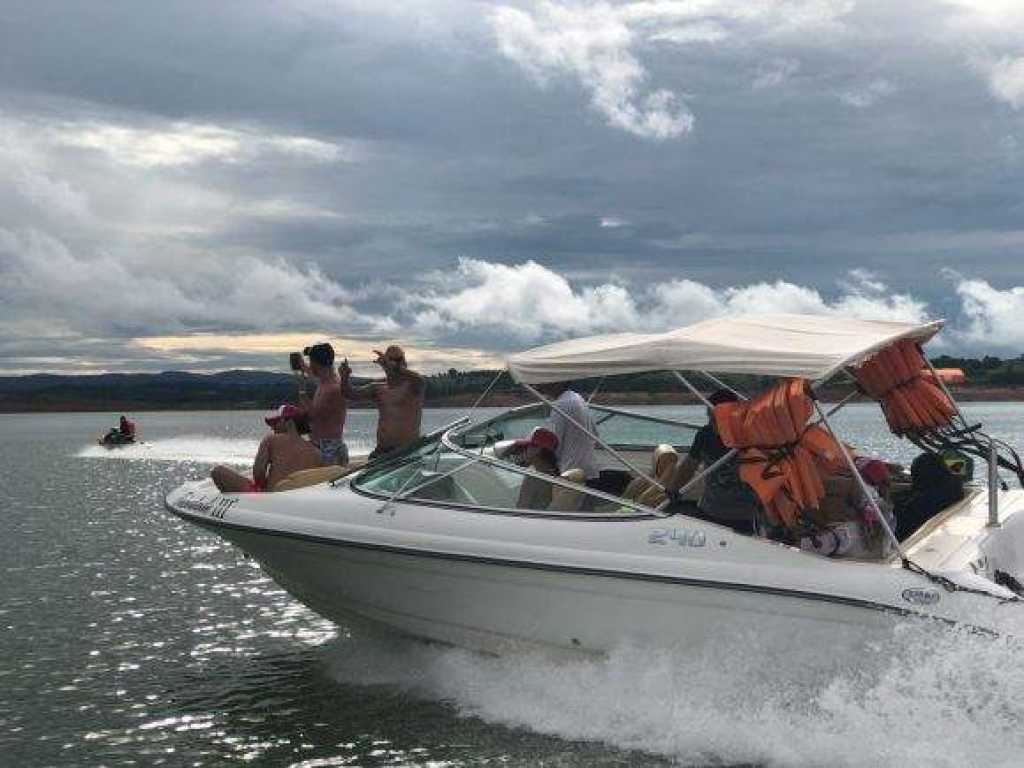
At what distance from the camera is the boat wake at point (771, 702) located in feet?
18.6

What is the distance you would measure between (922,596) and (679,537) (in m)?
1.30

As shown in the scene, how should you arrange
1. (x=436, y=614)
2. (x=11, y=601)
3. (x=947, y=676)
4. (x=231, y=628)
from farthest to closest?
(x=11, y=601), (x=231, y=628), (x=436, y=614), (x=947, y=676)

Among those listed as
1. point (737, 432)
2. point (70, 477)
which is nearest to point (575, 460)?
point (737, 432)

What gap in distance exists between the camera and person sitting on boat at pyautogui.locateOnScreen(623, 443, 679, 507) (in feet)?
22.5

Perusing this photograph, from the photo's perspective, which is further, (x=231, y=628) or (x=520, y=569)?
(x=231, y=628)

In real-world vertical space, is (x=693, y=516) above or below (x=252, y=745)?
above

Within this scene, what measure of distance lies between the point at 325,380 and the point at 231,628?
2960 millimetres

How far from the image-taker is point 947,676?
5656 mm

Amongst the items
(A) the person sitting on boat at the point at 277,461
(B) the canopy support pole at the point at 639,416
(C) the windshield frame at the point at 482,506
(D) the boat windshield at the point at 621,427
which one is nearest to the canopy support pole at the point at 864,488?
(C) the windshield frame at the point at 482,506

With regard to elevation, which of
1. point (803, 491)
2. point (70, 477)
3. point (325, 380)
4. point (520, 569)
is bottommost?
point (70, 477)

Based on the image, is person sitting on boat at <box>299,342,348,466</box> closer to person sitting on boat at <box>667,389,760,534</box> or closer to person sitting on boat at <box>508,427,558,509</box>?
person sitting on boat at <box>508,427,558,509</box>

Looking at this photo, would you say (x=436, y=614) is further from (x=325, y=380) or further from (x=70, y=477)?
(x=70, y=477)

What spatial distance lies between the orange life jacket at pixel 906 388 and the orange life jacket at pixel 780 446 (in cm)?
156

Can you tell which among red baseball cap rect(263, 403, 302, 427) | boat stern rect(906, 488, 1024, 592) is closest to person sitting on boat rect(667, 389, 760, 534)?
boat stern rect(906, 488, 1024, 592)
